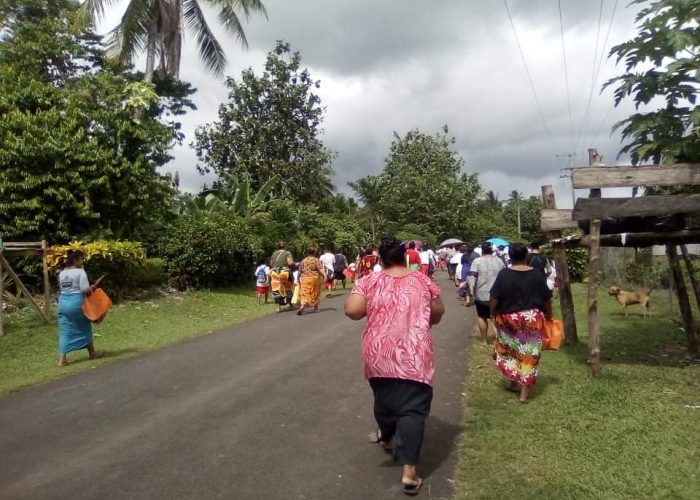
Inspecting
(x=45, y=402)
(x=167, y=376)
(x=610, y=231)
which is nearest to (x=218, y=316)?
(x=167, y=376)

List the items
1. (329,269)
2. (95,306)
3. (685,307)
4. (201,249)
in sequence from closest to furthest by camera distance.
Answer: (95,306), (685,307), (201,249), (329,269)

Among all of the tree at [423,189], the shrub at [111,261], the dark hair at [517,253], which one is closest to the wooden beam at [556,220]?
the dark hair at [517,253]

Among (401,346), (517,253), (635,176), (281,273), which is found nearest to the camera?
(401,346)

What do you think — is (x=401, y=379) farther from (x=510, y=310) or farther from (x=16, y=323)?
(x=16, y=323)

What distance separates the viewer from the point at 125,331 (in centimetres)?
1216

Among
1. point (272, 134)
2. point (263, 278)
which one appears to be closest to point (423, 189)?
point (272, 134)

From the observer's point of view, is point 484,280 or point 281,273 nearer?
point 484,280

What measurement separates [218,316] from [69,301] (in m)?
6.32

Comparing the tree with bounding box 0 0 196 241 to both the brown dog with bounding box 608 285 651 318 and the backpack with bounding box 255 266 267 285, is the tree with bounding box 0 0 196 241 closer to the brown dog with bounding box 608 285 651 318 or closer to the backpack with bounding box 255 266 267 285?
the backpack with bounding box 255 266 267 285

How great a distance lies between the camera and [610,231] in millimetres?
8648

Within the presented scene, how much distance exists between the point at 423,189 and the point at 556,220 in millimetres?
37436

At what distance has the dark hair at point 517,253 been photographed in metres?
6.42

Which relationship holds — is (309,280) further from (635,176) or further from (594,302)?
(635,176)

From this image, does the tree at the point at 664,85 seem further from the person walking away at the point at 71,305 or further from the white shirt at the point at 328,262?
the white shirt at the point at 328,262
